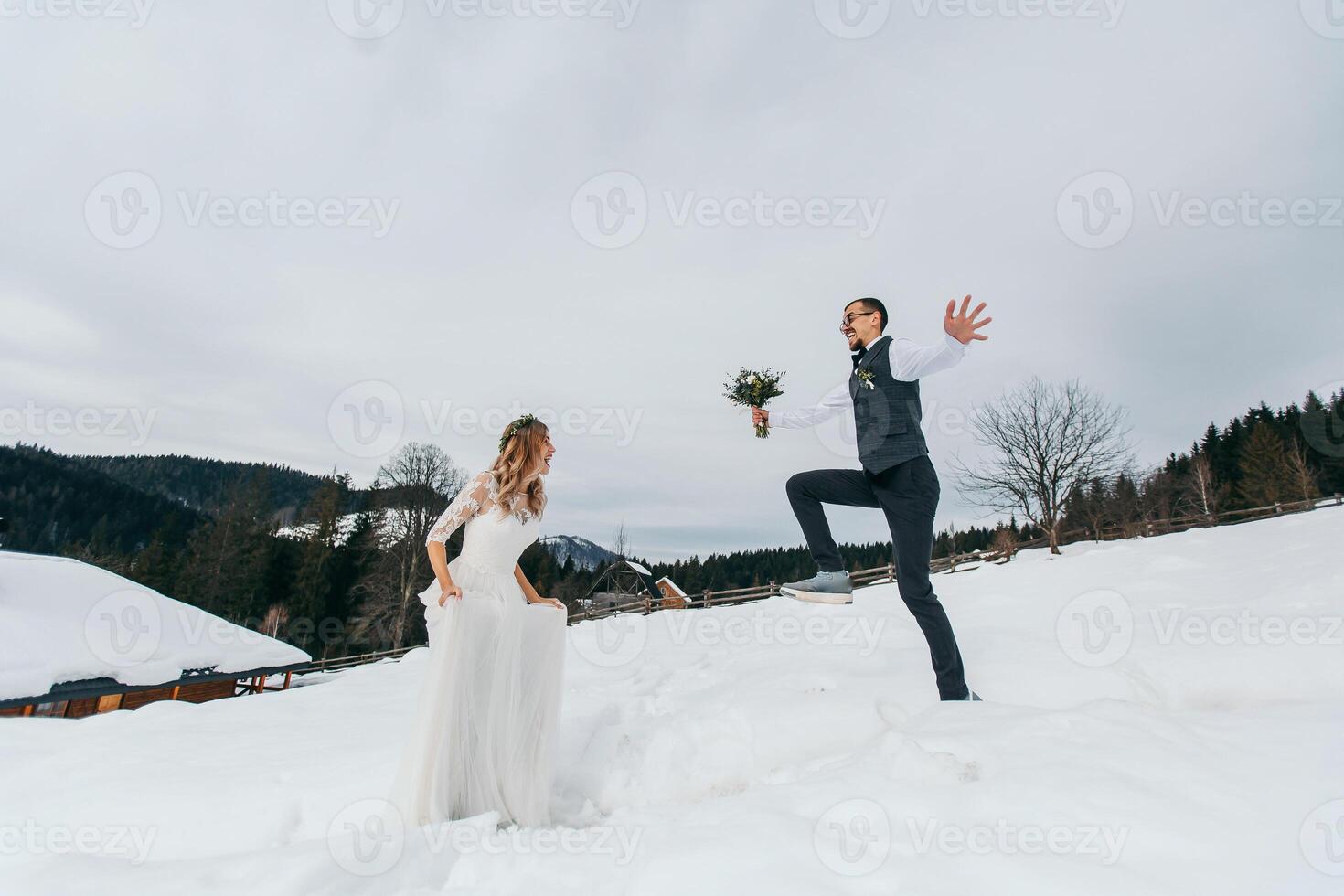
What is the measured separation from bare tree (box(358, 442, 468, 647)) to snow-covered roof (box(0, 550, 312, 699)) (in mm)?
10790

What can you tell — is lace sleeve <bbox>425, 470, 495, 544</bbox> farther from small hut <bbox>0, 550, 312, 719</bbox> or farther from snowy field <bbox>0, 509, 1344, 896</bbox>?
small hut <bbox>0, 550, 312, 719</bbox>

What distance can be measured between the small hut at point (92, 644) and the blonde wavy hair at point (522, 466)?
42.0 ft

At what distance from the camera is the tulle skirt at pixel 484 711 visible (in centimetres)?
312

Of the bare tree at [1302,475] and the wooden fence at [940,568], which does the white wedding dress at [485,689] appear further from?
the bare tree at [1302,475]

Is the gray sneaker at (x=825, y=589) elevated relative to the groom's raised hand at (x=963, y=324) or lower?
lower

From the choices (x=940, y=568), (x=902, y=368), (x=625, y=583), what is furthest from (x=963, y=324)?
(x=625, y=583)

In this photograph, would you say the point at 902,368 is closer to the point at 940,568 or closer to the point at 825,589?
the point at 825,589

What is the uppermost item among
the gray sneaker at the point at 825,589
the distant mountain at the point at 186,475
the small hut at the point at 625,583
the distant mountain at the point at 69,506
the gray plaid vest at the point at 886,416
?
the distant mountain at the point at 186,475

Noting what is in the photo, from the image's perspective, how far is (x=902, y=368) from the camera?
3668mm

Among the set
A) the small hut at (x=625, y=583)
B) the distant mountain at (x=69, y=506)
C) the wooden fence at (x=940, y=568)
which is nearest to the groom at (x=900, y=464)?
the wooden fence at (x=940, y=568)

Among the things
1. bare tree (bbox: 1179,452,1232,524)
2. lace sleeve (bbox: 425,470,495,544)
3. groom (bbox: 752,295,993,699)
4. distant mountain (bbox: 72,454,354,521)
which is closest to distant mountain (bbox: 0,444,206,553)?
distant mountain (bbox: 72,454,354,521)

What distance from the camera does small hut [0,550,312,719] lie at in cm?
1054

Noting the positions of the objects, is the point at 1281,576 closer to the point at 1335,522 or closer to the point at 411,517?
the point at 1335,522

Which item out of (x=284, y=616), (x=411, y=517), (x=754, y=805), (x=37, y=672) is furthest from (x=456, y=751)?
(x=284, y=616)
